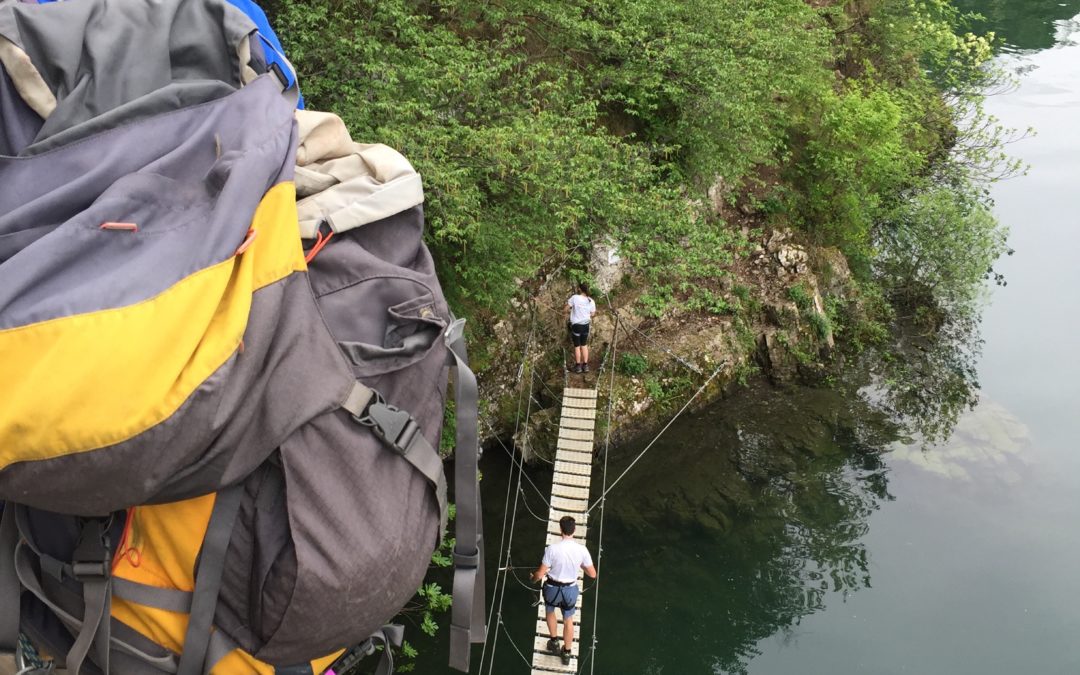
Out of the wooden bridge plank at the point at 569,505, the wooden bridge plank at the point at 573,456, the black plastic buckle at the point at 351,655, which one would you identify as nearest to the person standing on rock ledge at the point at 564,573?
the wooden bridge plank at the point at 569,505

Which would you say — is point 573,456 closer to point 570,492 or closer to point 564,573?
point 570,492

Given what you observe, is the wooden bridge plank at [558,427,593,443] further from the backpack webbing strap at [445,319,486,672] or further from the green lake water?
the backpack webbing strap at [445,319,486,672]

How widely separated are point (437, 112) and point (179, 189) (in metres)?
5.94

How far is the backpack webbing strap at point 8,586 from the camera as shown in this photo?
1488 millimetres

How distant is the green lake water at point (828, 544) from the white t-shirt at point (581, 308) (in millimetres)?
1866

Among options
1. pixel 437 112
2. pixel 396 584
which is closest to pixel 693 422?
pixel 437 112

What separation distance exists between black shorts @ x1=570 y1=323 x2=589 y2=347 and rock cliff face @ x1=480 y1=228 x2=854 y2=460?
406 millimetres

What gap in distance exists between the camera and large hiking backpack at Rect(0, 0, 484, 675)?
1179 mm

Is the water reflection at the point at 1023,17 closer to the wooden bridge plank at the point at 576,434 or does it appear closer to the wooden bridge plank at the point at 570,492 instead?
the wooden bridge plank at the point at 576,434

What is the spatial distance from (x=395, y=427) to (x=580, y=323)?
8036 mm

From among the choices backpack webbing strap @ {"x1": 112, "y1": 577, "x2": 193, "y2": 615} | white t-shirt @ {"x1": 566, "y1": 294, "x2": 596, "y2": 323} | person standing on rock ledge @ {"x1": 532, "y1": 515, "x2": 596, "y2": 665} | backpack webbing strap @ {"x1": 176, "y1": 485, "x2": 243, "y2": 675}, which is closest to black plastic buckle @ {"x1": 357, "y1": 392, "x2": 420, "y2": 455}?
backpack webbing strap @ {"x1": 176, "y1": 485, "x2": 243, "y2": 675}

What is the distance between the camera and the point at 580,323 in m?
9.46

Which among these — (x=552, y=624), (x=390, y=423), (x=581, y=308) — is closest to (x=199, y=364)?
(x=390, y=423)

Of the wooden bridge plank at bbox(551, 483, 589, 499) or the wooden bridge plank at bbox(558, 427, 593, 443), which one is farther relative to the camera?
the wooden bridge plank at bbox(558, 427, 593, 443)
